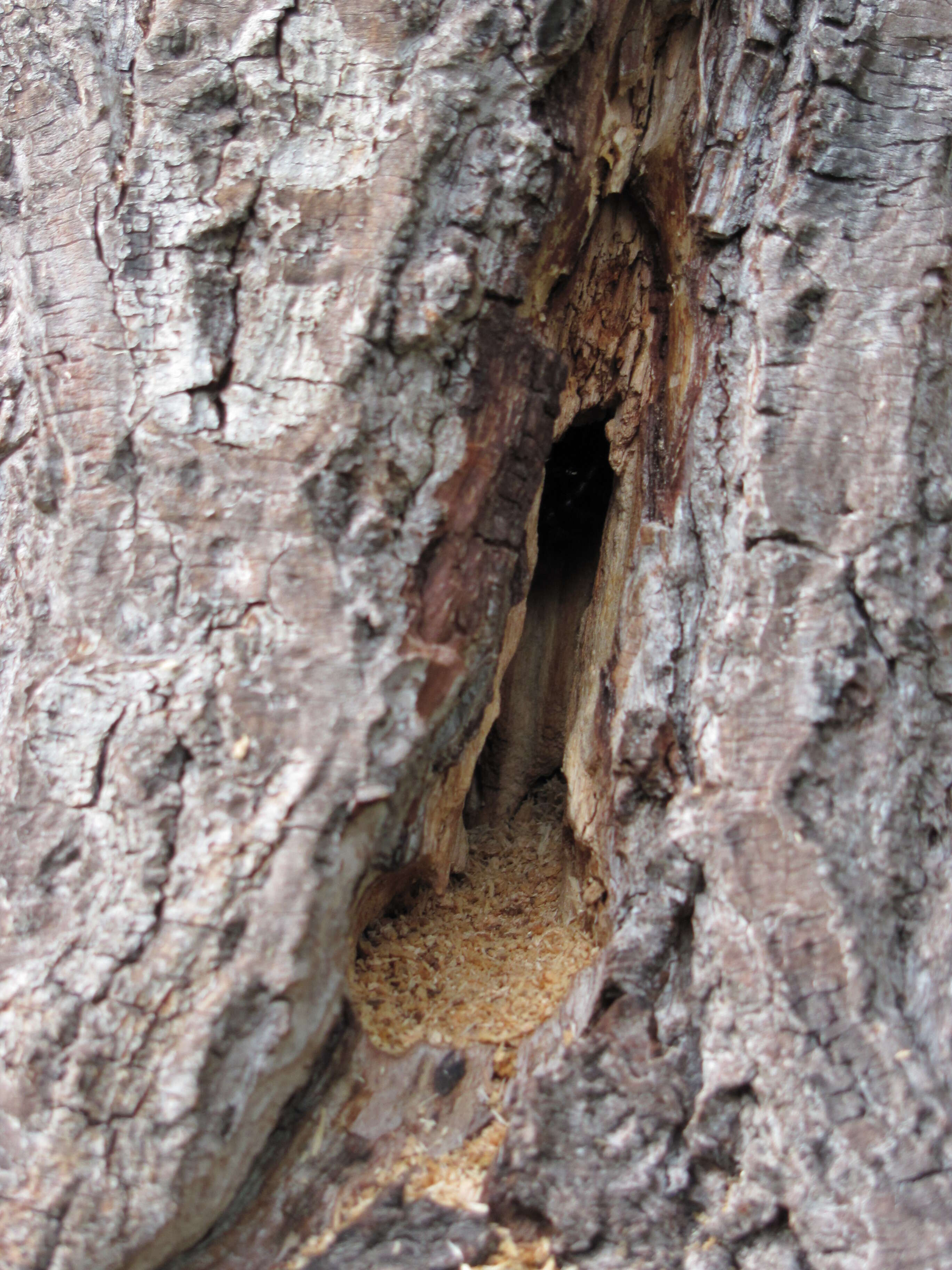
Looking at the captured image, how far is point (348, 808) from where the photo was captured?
4.96 feet

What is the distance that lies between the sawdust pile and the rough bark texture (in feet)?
0.39

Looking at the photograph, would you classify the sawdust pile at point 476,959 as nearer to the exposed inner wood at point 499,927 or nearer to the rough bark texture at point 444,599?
the exposed inner wood at point 499,927

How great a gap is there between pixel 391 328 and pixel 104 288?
63 cm

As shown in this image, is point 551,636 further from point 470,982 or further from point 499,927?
point 470,982

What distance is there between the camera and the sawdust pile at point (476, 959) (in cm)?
174

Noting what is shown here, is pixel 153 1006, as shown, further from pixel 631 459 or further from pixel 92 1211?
pixel 631 459

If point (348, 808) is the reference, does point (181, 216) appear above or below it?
above

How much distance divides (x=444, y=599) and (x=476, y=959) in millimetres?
855

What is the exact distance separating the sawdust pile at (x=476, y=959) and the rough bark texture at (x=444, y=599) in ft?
0.39

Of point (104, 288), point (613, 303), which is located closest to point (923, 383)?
point (613, 303)

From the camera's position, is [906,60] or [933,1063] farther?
[906,60]

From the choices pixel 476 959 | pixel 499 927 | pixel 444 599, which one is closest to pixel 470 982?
pixel 476 959

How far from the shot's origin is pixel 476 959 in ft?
6.27

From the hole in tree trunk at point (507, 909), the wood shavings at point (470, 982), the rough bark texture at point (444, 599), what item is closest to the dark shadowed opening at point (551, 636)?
the hole in tree trunk at point (507, 909)
